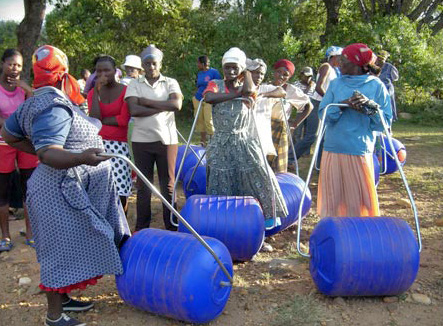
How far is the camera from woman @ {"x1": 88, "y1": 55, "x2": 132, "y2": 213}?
4448 mm

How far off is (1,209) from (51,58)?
2.29 meters

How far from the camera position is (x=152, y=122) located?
4.61 meters


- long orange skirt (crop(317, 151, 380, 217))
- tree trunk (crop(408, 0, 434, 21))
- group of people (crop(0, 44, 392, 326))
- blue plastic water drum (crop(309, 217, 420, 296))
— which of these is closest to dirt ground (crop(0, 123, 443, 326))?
blue plastic water drum (crop(309, 217, 420, 296))

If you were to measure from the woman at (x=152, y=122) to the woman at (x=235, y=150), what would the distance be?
48cm

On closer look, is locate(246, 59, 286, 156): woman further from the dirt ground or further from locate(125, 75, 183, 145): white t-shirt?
the dirt ground

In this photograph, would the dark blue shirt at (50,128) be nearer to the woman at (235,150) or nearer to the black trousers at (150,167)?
the woman at (235,150)

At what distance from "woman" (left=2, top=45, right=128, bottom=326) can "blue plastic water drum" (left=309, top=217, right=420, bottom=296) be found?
4.89 ft

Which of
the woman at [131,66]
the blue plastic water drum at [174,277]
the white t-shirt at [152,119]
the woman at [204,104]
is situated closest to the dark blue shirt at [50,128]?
the blue plastic water drum at [174,277]

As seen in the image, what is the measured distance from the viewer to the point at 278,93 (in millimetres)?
4930

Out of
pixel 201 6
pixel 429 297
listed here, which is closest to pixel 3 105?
pixel 429 297

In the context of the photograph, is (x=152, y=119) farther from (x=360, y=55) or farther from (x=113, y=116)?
(x=360, y=55)

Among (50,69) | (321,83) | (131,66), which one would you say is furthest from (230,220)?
(321,83)

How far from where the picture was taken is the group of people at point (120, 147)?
2.96 metres

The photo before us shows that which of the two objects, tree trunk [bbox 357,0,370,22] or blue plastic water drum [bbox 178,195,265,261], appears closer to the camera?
blue plastic water drum [bbox 178,195,265,261]
